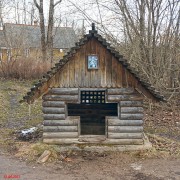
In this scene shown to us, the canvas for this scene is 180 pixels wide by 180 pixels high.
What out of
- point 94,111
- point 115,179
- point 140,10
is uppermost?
point 140,10

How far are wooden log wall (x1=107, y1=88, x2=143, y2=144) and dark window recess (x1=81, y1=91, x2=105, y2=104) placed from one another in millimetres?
2246

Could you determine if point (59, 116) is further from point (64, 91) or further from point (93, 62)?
point (93, 62)

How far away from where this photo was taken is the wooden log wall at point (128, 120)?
7.89m

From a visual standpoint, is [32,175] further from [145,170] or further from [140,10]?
[140,10]

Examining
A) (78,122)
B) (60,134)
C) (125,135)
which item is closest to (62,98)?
(78,122)

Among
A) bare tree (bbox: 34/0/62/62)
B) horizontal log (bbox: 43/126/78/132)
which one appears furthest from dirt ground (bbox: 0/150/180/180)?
bare tree (bbox: 34/0/62/62)

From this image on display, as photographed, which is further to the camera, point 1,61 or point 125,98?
point 1,61

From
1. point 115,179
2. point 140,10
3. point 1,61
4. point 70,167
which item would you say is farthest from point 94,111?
point 1,61

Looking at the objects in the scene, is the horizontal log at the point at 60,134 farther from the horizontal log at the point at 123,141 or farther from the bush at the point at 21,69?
the bush at the point at 21,69

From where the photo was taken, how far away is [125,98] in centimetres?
789

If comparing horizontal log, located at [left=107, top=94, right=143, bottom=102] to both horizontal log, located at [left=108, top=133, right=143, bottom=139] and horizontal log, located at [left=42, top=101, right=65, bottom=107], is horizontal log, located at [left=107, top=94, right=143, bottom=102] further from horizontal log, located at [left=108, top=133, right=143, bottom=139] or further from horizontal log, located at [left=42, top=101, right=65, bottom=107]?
horizontal log, located at [left=42, top=101, right=65, bottom=107]

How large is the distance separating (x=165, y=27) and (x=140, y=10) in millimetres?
1479

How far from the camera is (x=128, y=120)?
7992 mm

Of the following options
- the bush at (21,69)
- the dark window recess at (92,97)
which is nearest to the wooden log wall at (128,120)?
the dark window recess at (92,97)
